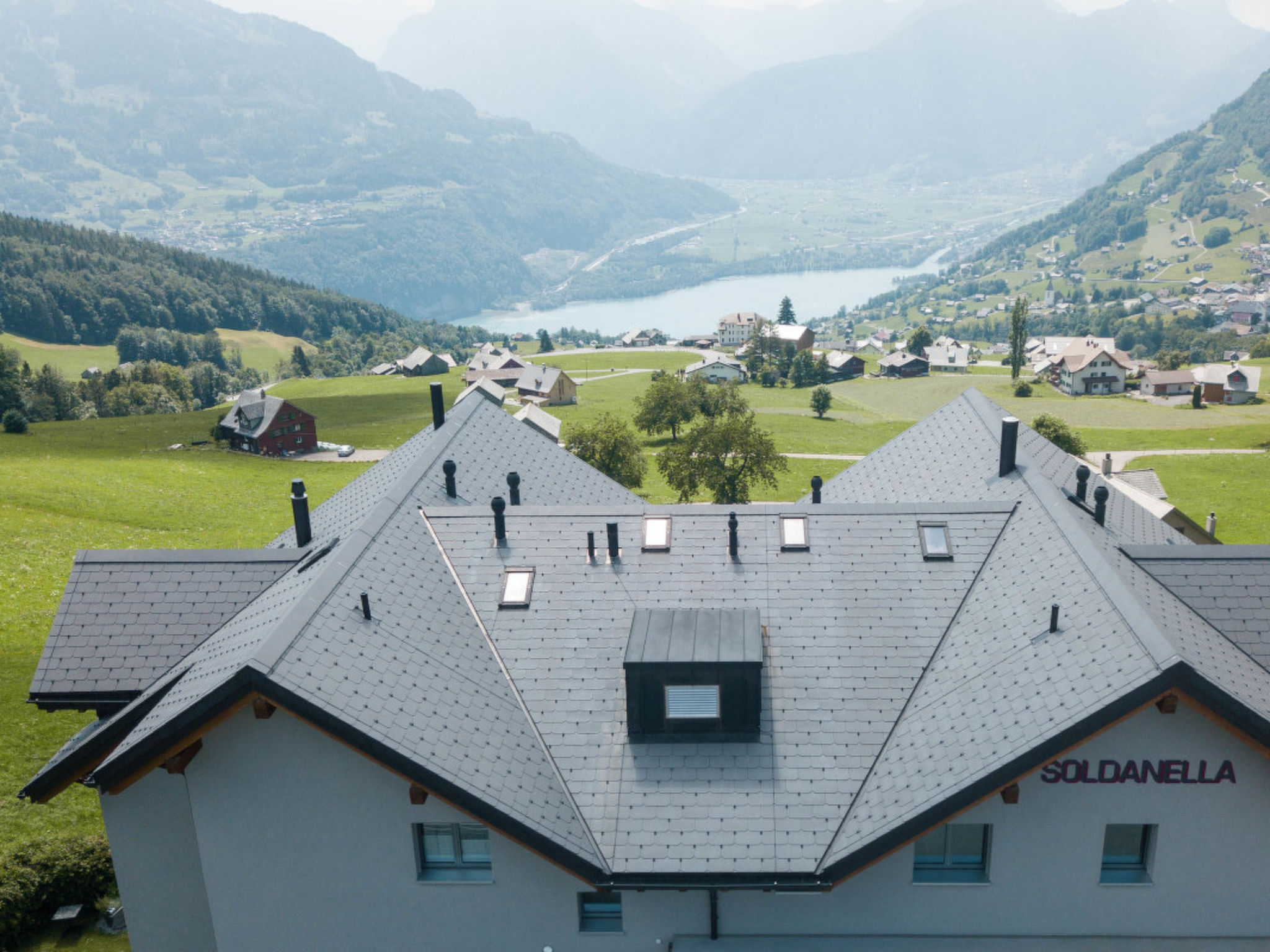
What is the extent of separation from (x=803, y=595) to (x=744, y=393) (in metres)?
138

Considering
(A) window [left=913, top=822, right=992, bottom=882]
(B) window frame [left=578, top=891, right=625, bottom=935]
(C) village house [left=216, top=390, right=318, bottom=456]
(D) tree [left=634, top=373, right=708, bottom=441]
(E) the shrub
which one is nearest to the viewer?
(A) window [left=913, top=822, right=992, bottom=882]

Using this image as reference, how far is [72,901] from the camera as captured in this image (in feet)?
68.8

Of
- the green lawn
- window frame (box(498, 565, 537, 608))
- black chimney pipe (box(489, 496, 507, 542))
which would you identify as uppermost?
black chimney pipe (box(489, 496, 507, 542))

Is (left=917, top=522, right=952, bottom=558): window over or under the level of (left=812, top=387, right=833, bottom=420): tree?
over

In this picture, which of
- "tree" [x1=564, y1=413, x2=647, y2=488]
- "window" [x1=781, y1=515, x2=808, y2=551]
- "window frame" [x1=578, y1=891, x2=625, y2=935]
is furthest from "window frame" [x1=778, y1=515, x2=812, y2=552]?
"tree" [x1=564, y1=413, x2=647, y2=488]

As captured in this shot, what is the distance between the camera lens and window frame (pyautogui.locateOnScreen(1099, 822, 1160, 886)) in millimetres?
14344

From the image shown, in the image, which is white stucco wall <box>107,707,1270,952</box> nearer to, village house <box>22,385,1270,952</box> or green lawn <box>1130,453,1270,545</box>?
village house <box>22,385,1270,952</box>

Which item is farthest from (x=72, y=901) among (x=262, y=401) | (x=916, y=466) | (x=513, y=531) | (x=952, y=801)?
(x=262, y=401)

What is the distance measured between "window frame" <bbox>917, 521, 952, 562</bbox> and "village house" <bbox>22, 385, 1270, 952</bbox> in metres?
0.07

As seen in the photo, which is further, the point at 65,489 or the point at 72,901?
the point at 65,489

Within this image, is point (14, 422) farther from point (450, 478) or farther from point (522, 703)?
point (522, 703)

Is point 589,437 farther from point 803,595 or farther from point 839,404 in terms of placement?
point 839,404

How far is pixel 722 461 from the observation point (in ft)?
167

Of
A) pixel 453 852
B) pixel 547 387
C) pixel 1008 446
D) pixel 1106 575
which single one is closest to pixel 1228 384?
pixel 547 387
